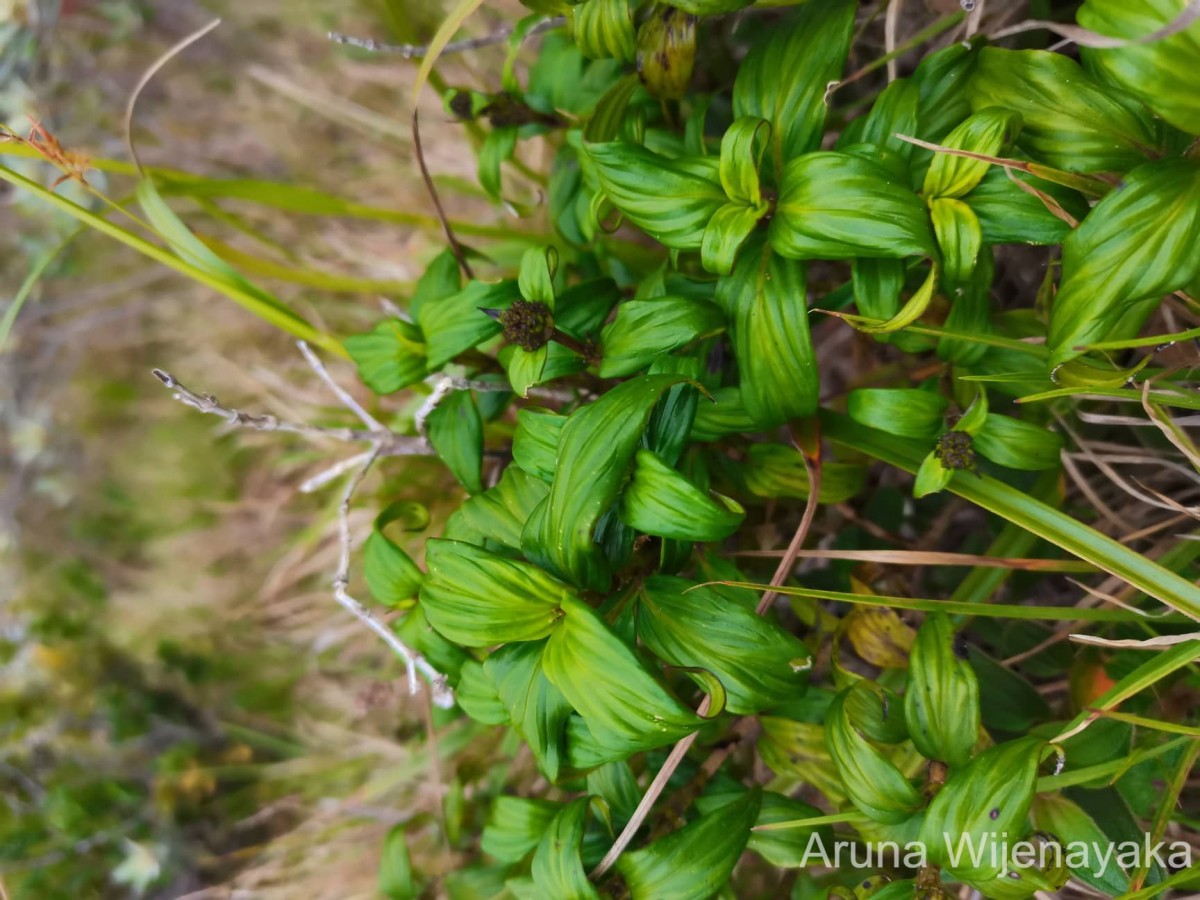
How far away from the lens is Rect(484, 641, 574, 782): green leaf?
0.63 meters

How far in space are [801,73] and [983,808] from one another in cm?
63

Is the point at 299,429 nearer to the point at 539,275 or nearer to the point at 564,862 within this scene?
the point at 539,275

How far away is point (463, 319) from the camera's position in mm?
736

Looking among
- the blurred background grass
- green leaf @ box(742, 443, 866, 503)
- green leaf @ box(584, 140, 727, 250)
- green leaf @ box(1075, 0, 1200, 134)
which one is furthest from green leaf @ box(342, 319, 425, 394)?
the blurred background grass

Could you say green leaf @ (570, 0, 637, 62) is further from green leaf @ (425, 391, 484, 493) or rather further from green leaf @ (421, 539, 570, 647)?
green leaf @ (421, 539, 570, 647)

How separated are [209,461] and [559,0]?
1498 mm

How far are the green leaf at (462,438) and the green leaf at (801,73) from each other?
1.25 ft

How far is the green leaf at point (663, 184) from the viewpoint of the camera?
2.15 ft

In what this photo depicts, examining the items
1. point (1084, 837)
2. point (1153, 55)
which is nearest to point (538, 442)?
point (1153, 55)

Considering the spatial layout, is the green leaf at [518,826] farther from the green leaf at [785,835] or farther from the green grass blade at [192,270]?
the green grass blade at [192,270]

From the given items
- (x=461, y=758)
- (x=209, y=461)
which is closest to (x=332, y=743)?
(x=461, y=758)

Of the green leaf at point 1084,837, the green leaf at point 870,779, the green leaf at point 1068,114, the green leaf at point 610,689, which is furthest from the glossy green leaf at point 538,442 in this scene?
the green leaf at point 1084,837

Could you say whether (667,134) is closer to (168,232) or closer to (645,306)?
(645,306)

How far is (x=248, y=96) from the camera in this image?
1.78m
